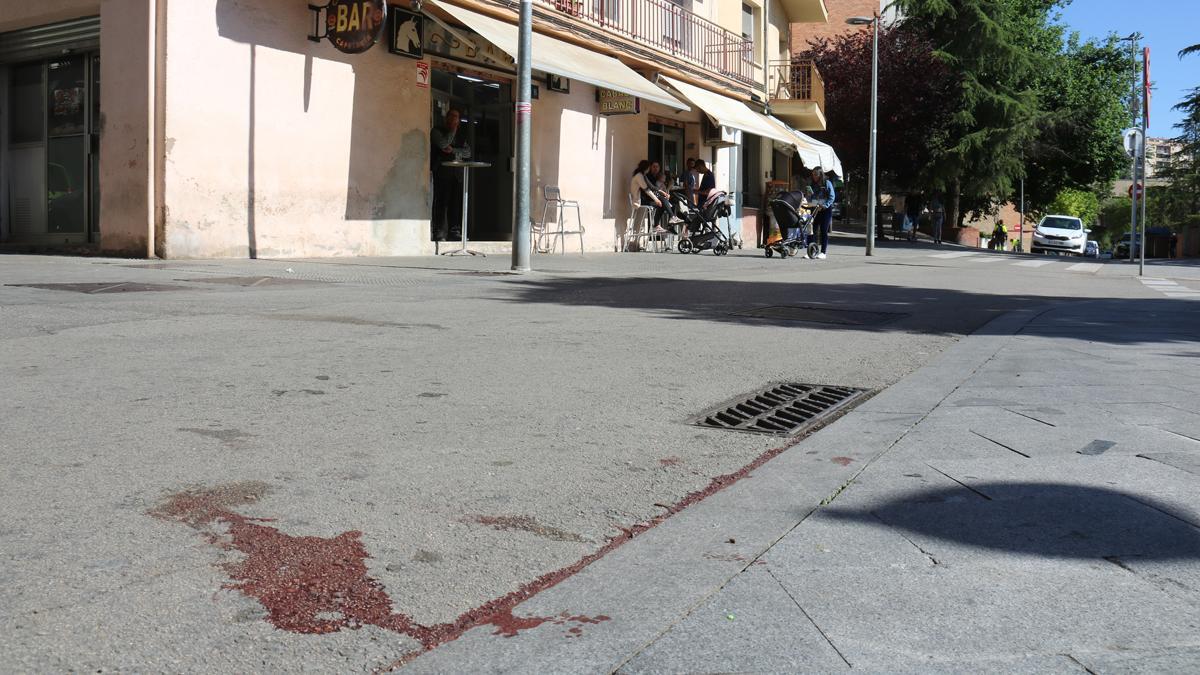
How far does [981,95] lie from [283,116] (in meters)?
32.6

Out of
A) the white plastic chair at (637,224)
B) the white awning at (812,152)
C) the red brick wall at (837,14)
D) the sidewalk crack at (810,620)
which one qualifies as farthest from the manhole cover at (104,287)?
the red brick wall at (837,14)

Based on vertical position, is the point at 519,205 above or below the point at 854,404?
above

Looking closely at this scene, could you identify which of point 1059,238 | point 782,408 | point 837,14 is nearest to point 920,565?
point 782,408

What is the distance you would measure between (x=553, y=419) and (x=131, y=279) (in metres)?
6.49

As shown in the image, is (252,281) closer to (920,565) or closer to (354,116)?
(354,116)

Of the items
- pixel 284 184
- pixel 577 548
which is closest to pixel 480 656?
pixel 577 548

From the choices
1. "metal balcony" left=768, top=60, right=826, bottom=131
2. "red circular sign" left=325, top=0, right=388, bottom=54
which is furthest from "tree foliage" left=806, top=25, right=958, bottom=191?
"red circular sign" left=325, top=0, right=388, bottom=54

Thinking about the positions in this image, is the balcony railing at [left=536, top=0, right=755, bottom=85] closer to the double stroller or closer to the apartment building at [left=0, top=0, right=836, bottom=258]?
the apartment building at [left=0, top=0, right=836, bottom=258]

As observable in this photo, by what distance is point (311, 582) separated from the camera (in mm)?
2457

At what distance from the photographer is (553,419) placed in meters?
4.43

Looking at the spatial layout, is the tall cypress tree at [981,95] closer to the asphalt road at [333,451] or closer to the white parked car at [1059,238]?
the white parked car at [1059,238]

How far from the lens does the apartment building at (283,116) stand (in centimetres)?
1261

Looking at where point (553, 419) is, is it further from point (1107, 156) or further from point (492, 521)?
point (1107, 156)

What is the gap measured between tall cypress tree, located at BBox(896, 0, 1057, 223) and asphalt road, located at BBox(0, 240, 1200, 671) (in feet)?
111
